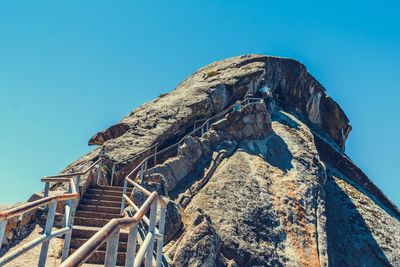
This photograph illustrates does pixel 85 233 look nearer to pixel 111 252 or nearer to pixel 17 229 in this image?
pixel 17 229

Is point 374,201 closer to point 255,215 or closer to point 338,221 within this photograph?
point 338,221

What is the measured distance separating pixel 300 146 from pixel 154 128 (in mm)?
8274

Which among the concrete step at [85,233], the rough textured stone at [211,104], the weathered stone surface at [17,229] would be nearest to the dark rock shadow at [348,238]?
the rough textured stone at [211,104]

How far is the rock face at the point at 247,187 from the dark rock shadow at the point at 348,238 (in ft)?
0.15

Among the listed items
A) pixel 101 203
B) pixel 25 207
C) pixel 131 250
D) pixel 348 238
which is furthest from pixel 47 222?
pixel 348 238

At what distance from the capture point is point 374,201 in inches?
793

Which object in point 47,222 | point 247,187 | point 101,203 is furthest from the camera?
point 247,187

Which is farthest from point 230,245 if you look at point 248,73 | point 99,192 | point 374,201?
point 248,73

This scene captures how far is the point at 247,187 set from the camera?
14.6 metres

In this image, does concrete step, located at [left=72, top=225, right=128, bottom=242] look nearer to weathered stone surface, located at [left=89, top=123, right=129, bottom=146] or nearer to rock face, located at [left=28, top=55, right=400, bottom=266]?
rock face, located at [left=28, top=55, right=400, bottom=266]

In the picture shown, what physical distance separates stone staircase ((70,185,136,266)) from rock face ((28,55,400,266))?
0.65 m

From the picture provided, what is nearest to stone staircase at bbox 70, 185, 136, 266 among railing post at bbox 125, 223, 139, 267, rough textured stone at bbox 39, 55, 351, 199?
rough textured stone at bbox 39, 55, 351, 199

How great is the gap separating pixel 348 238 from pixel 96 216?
38.8 feet

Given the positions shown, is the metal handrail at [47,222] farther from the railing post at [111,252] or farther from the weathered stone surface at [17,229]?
the weathered stone surface at [17,229]
